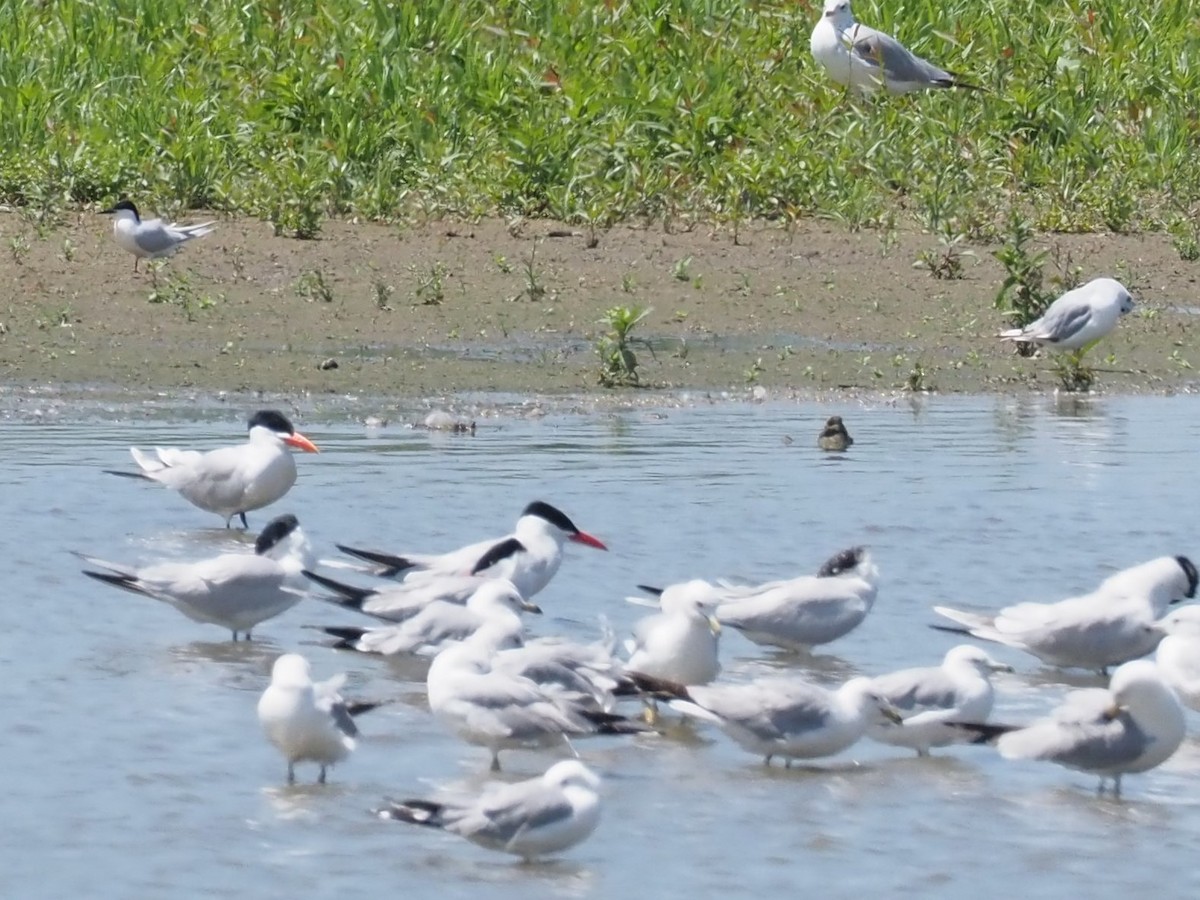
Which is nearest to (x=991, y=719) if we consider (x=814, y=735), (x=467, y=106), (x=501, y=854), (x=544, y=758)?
(x=814, y=735)

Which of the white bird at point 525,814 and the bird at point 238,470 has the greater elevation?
the bird at point 238,470

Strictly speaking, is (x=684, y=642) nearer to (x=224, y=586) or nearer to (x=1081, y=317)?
(x=224, y=586)

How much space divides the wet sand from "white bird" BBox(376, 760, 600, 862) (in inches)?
254

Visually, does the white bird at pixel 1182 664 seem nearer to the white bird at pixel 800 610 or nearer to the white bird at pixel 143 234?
the white bird at pixel 800 610

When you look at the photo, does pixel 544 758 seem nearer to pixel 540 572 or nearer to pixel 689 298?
pixel 540 572

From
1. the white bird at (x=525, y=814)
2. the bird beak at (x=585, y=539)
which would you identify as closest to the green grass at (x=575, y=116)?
the bird beak at (x=585, y=539)

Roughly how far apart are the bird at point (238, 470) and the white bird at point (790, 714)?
3.17 m

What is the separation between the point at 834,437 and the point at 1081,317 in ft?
7.54

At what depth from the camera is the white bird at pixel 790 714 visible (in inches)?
257

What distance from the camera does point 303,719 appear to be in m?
6.18

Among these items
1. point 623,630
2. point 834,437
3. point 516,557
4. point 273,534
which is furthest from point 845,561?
point 834,437

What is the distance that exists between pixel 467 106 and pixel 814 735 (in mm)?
10145

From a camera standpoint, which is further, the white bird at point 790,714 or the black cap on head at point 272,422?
the black cap on head at point 272,422

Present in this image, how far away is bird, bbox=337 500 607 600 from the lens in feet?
26.1
